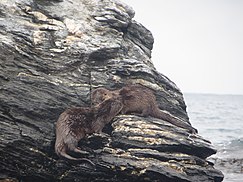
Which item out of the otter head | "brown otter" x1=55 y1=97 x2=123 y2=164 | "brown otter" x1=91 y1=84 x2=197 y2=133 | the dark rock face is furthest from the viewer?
"brown otter" x1=91 y1=84 x2=197 y2=133

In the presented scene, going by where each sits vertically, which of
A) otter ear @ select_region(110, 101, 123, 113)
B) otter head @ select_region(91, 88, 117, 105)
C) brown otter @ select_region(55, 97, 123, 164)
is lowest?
brown otter @ select_region(55, 97, 123, 164)

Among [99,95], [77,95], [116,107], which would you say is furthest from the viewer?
[116,107]

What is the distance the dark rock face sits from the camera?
11.4 m

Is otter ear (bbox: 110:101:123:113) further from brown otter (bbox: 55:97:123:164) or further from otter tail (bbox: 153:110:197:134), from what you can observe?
otter tail (bbox: 153:110:197:134)

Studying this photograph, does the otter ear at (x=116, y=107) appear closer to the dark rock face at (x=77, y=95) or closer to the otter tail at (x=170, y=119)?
the dark rock face at (x=77, y=95)

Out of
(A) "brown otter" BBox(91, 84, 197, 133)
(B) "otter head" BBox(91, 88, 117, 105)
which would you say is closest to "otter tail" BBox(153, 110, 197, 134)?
(A) "brown otter" BBox(91, 84, 197, 133)

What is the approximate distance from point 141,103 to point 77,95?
6.89ft

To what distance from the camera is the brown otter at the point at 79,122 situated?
1153 centimetres

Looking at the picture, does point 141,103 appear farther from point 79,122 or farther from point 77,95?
point 79,122

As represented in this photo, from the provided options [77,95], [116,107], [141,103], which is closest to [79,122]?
[77,95]

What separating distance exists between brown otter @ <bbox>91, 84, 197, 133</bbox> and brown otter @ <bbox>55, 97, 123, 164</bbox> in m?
0.33

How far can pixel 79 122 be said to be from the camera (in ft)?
40.0

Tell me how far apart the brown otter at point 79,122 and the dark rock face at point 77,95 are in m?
0.26

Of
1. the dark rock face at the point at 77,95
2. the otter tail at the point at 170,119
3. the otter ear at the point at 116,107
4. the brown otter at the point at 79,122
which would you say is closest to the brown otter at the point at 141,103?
the otter tail at the point at 170,119
